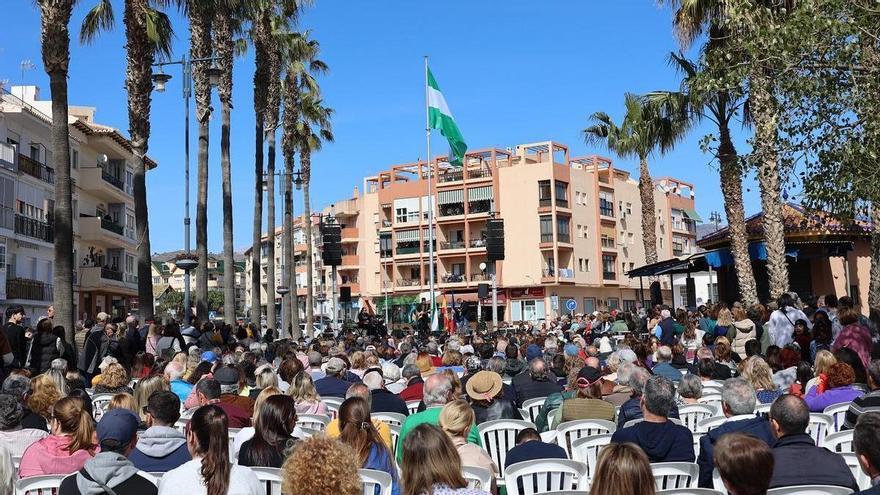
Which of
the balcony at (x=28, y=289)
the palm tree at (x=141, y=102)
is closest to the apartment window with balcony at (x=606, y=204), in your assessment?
the balcony at (x=28, y=289)

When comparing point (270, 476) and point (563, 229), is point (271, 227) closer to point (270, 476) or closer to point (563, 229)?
point (270, 476)

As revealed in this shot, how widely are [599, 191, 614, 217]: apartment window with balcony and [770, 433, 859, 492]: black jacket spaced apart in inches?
2962

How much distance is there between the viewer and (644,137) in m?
31.3

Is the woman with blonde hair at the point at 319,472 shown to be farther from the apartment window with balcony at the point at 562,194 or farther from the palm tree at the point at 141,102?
the apartment window with balcony at the point at 562,194

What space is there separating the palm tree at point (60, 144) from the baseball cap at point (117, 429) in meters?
11.2

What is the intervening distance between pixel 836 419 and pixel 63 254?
13626mm

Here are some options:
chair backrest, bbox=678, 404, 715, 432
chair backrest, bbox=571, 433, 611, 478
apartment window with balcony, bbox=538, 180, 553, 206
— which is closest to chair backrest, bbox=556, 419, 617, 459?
chair backrest, bbox=571, 433, 611, 478

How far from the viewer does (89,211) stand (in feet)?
165

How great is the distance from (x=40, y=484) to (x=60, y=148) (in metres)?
12.3

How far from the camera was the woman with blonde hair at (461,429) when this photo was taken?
619cm

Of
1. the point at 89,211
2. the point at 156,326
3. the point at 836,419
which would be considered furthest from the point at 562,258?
the point at 836,419

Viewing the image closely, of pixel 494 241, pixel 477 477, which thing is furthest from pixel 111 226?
pixel 477 477

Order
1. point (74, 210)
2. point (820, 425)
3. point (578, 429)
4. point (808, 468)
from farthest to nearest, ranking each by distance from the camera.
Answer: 1. point (74, 210)
2. point (578, 429)
3. point (820, 425)
4. point (808, 468)

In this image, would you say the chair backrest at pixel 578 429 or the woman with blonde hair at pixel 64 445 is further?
the chair backrest at pixel 578 429
